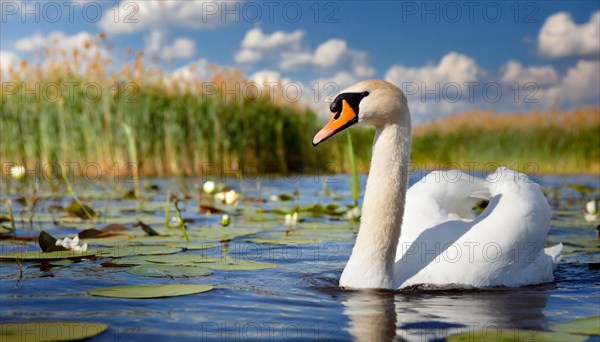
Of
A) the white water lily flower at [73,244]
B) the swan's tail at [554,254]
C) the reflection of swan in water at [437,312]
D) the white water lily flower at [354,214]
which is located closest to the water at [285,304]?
the reflection of swan in water at [437,312]

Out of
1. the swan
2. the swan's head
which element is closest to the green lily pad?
the swan

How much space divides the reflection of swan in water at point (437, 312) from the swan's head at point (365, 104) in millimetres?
920

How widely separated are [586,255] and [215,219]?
378cm

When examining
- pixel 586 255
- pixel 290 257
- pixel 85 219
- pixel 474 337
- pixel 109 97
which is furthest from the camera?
pixel 109 97

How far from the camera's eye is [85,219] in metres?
7.39

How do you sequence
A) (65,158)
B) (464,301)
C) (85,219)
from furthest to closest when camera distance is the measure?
1. (65,158)
2. (85,219)
3. (464,301)

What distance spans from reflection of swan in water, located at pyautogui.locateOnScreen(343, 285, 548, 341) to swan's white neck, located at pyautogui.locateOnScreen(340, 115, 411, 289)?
116 mm

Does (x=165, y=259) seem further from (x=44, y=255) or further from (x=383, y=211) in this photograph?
(x=383, y=211)

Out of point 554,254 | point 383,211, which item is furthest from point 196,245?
point 554,254

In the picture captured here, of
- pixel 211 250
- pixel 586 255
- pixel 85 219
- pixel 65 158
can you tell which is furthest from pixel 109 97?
pixel 586 255

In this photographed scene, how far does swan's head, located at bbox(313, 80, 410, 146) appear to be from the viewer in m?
3.72

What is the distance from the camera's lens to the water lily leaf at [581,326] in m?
2.93

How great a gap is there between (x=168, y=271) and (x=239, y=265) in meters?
0.53

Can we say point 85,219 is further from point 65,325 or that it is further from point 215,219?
point 65,325
